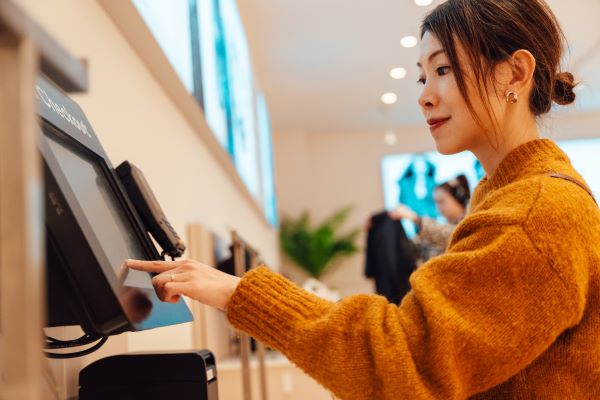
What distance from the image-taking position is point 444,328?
0.97 m

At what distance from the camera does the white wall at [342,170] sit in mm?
10266

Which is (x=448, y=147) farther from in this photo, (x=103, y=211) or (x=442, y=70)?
(x=103, y=211)

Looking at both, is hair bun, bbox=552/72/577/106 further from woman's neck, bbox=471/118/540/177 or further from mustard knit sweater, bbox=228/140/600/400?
mustard knit sweater, bbox=228/140/600/400

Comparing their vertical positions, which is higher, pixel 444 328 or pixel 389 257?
pixel 389 257

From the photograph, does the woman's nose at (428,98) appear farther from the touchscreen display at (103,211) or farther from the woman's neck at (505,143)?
the touchscreen display at (103,211)

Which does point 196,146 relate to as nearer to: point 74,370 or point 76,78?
point 74,370

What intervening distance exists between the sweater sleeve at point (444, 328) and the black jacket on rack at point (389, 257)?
4.19 m

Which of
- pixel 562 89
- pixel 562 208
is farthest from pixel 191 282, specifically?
pixel 562 89

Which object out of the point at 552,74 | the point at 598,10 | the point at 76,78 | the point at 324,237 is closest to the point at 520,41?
the point at 552,74

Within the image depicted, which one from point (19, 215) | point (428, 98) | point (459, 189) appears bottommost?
point (19, 215)

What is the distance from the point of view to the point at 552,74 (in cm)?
136

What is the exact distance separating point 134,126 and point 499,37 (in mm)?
1222

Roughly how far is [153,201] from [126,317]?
429 millimetres

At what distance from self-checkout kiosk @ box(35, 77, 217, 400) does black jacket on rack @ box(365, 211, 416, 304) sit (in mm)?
4138
